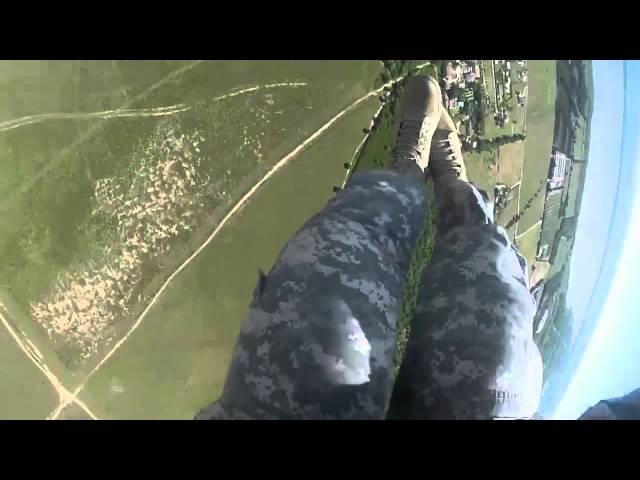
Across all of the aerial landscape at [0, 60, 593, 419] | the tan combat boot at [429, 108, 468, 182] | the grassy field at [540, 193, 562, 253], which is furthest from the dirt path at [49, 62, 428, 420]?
the grassy field at [540, 193, 562, 253]

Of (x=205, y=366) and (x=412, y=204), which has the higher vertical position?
(x=412, y=204)

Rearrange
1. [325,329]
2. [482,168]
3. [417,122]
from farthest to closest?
[482,168]
[417,122]
[325,329]

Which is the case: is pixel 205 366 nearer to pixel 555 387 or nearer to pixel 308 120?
pixel 308 120

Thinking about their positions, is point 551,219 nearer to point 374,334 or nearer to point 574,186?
point 574,186

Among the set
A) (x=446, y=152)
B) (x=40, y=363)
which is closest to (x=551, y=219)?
(x=446, y=152)
